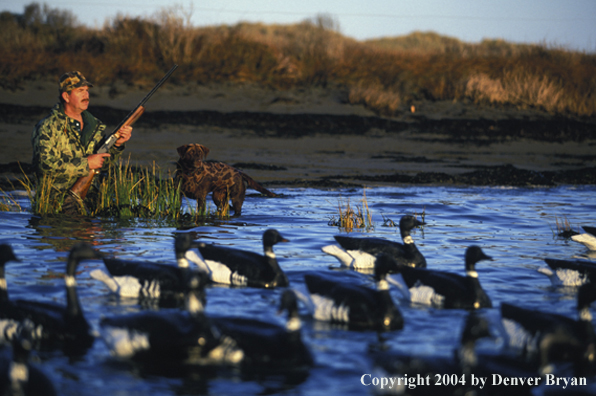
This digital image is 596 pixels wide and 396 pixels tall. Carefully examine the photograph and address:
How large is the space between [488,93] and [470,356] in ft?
77.9

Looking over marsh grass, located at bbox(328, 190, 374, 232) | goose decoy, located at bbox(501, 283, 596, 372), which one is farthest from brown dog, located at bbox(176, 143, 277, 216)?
goose decoy, located at bbox(501, 283, 596, 372)

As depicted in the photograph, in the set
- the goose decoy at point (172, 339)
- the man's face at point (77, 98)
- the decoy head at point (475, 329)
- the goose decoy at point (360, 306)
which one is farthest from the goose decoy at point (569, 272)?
the man's face at point (77, 98)

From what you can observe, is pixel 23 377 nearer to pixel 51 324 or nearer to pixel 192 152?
pixel 51 324

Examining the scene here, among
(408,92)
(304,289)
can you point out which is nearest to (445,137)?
(408,92)

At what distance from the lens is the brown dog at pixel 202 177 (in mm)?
11844

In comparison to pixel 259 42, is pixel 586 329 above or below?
below

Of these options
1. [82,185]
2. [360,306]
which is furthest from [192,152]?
[360,306]

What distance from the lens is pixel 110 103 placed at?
2336cm

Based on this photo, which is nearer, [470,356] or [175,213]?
[470,356]

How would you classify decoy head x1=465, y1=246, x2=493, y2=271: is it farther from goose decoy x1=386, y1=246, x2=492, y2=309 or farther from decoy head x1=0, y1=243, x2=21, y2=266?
decoy head x1=0, y1=243, x2=21, y2=266

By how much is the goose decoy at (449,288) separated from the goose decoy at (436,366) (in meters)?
2.17

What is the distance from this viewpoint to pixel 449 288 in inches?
285

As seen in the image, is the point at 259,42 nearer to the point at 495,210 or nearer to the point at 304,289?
the point at 495,210

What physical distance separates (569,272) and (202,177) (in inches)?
248
